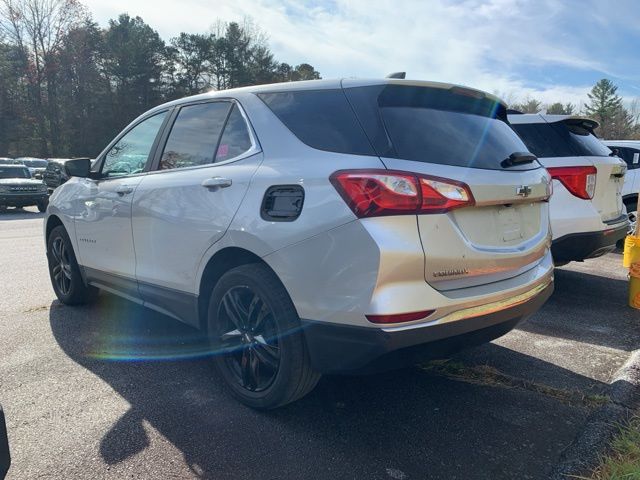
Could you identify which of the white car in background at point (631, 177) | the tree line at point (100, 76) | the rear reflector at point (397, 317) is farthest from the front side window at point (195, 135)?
the tree line at point (100, 76)

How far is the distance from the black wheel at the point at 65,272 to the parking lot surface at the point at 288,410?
15.8 inches

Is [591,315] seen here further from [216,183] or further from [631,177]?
[631,177]

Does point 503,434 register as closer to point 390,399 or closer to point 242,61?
point 390,399

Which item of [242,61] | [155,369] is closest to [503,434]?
[155,369]

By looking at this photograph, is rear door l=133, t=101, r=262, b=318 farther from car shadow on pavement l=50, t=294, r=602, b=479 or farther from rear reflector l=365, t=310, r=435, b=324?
rear reflector l=365, t=310, r=435, b=324

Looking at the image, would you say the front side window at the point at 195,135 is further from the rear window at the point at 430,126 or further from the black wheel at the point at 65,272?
→ the black wheel at the point at 65,272

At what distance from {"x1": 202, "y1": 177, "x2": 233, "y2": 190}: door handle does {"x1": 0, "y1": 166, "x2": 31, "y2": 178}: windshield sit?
59.8 feet

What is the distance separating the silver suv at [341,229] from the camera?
7.55 feet

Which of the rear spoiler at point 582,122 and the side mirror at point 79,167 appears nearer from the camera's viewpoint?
the side mirror at point 79,167

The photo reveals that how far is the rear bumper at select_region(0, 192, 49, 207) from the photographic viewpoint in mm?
17125

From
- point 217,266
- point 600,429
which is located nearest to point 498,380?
point 600,429

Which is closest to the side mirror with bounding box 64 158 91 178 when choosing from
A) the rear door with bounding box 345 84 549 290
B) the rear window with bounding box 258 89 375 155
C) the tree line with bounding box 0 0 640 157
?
the rear window with bounding box 258 89 375 155

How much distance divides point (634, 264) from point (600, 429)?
9.23ft

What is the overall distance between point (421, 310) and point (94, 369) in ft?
8.02
